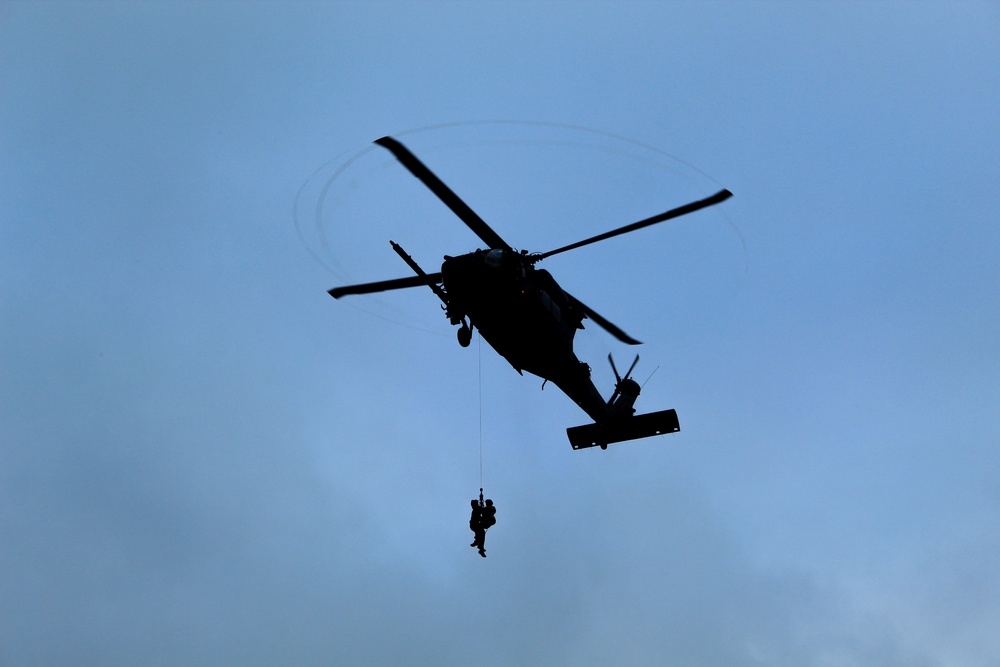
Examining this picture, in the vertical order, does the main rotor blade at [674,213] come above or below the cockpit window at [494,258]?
below

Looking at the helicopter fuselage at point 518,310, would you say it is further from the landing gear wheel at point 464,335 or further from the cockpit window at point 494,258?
the landing gear wheel at point 464,335

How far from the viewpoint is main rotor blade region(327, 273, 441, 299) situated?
22734 millimetres

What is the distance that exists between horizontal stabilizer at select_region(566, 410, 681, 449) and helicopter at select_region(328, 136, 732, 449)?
1.1 inches

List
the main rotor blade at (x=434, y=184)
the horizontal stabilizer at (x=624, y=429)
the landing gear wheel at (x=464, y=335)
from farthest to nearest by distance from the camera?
1. the horizontal stabilizer at (x=624, y=429)
2. the landing gear wheel at (x=464, y=335)
3. the main rotor blade at (x=434, y=184)

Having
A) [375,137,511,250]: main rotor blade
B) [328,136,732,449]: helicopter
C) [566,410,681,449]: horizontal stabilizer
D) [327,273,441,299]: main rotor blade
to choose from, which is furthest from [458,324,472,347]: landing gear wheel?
[566,410,681,449]: horizontal stabilizer

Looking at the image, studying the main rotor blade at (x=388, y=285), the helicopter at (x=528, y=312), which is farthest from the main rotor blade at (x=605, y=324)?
the main rotor blade at (x=388, y=285)

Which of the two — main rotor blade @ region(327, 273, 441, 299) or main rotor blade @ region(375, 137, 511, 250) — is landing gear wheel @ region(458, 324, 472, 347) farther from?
main rotor blade @ region(375, 137, 511, 250)

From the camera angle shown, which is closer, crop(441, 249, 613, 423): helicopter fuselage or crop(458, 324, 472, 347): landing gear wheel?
crop(441, 249, 613, 423): helicopter fuselage

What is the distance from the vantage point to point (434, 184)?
60.9ft

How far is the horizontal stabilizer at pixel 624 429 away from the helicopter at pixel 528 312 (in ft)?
0.10

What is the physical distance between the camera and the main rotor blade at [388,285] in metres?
22.7

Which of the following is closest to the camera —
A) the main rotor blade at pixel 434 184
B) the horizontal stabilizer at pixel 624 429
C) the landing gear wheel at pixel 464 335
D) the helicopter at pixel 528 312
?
the main rotor blade at pixel 434 184

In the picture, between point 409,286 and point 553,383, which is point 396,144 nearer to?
point 409,286

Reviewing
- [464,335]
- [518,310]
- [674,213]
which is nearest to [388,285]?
[464,335]
